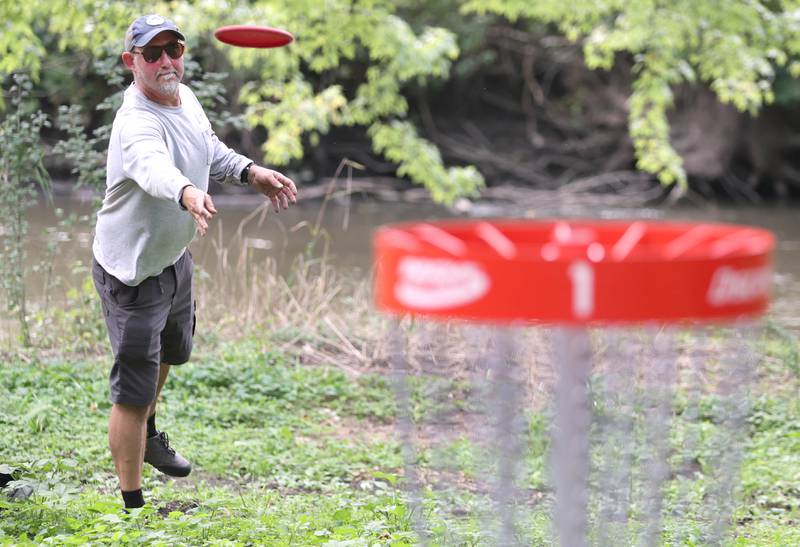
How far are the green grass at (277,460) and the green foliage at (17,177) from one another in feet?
1.58

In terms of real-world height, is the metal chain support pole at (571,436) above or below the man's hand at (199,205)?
below

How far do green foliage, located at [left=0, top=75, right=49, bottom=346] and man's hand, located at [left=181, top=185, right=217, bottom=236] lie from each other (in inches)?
148

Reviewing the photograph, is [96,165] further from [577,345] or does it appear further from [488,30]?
[488,30]

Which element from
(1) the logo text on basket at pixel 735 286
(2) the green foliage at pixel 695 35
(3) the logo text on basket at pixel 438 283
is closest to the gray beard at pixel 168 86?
(3) the logo text on basket at pixel 438 283

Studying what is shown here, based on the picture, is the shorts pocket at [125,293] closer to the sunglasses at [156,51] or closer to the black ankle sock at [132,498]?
the black ankle sock at [132,498]

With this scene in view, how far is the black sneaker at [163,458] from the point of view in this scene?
4711mm

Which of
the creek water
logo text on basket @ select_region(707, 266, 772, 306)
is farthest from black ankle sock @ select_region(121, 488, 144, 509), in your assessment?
the creek water

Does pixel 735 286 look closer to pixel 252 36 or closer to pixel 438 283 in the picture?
pixel 438 283

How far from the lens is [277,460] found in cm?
536

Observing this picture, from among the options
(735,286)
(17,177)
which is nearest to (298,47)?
(17,177)

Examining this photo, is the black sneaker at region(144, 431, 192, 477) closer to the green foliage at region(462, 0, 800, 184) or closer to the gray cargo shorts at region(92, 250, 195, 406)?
the gray cargo shorts at region(92, 250, 195, 406)

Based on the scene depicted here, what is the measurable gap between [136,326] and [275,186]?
2.36ft

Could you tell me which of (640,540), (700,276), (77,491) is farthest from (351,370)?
(700,276)

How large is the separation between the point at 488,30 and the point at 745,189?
6476 millimetres
